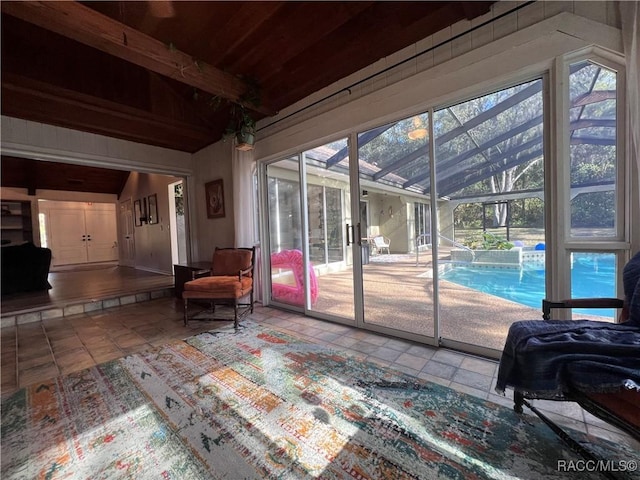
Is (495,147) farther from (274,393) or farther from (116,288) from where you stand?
(116,288)

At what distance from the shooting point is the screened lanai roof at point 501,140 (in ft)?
5.69

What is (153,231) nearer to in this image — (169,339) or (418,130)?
(169,339)

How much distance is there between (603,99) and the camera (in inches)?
67.6

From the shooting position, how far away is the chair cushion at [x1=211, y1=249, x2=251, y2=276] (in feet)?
11.6

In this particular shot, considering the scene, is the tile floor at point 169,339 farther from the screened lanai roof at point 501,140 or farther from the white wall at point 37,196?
the white wall at point 37,196

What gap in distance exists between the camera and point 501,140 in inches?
83.8

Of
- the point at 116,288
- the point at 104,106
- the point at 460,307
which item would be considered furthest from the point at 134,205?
the point at 460,307

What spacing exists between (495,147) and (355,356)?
2.13 metres

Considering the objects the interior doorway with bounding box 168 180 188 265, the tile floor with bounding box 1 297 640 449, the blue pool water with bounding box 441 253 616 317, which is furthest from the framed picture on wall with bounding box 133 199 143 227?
the blue pool water with bounding box 441 253 616 317

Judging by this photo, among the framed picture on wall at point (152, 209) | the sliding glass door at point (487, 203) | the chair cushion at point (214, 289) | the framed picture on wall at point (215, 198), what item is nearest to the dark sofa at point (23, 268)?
the framed picture on wall at point (152, 209)

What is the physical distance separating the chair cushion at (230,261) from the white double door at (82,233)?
27.7 feet

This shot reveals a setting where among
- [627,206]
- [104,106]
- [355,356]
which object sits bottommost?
[355,356]

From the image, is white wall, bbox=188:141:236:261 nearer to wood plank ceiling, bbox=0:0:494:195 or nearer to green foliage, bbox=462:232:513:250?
wood plank ceiling, bbox=0:0:494:195

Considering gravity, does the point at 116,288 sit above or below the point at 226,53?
below
